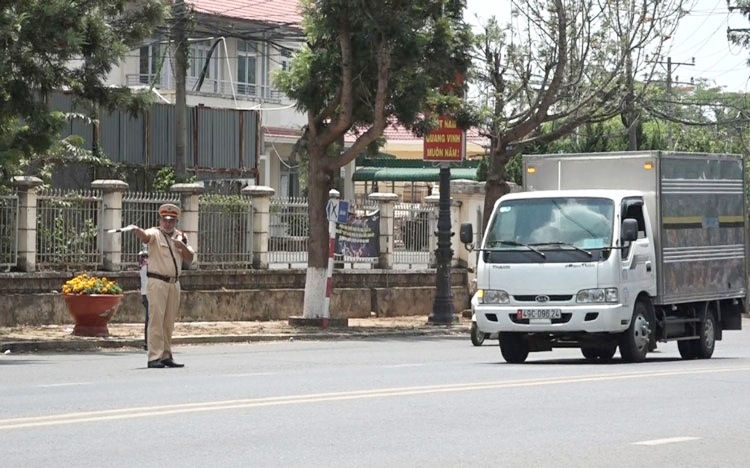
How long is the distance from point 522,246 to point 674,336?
304cm

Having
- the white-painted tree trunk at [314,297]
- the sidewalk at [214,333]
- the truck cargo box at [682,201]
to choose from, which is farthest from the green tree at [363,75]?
the truck cargo box at [682,201]

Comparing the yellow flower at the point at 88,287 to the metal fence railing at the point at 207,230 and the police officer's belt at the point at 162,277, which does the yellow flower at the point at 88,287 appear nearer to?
the metal fence railing at the point at 207,230

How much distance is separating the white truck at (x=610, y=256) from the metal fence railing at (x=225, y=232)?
392 inches

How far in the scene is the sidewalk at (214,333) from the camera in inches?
899

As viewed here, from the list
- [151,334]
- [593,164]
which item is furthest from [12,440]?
[593,164]

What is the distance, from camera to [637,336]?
1955 centimetres

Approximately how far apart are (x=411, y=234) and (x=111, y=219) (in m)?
9.24

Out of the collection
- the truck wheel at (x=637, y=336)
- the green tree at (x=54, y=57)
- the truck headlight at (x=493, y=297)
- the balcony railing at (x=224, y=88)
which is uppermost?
the balcony railing at (x=224, y=88)

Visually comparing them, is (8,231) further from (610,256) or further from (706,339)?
(706,339)

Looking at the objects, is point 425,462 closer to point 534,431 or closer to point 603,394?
point 534,431

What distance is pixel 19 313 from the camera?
2573 cm

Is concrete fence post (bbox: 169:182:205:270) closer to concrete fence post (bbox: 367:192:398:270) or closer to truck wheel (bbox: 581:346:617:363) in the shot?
concrete fence post (bbox: 367:192:398:270)

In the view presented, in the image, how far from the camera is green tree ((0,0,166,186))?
70.7 feet

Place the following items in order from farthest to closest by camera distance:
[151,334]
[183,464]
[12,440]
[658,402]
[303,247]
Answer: [303,247], [151,334], [658,402], [12,440], [183,464]
